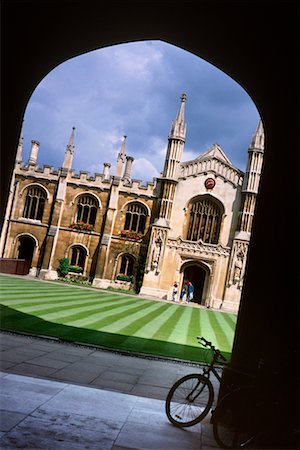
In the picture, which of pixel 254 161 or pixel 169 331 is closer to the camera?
pixel 169 331

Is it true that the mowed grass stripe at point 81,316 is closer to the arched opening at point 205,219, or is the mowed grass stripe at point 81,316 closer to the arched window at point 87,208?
the arched opening at point 205,219

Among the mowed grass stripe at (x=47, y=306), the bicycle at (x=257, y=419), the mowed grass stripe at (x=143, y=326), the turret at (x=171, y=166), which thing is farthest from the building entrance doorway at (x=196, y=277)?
the bicycle at (x=257, y=419)

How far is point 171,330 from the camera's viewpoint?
45.0ft

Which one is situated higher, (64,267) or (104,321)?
(64,267)

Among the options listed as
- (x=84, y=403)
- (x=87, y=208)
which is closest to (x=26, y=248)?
(x=87, y=208)

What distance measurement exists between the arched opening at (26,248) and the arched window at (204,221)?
1203 cm

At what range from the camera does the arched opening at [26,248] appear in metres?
32.2

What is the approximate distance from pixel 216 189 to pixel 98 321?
19462 mm

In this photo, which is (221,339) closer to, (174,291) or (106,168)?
(174,291)

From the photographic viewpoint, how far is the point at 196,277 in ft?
102

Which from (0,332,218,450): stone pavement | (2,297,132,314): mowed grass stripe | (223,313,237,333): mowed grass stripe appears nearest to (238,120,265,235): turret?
(223,313,237,333): mowed grass stripe

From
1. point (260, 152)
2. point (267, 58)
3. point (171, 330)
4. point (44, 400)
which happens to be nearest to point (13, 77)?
point (267, 58)

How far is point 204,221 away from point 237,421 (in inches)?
1052

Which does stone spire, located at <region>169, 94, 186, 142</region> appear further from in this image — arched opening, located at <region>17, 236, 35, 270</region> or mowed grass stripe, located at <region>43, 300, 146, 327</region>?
mowed grass stripe, located at <region>43, 300, 146, 327</region>
